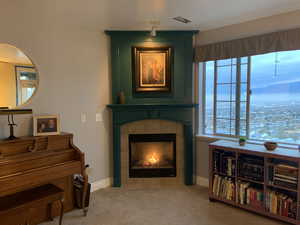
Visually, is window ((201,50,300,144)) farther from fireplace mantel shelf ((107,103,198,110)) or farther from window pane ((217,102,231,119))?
fireplace mantel shelf ((107,103,198,110))

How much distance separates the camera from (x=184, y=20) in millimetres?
2924

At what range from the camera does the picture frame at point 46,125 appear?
100 inches

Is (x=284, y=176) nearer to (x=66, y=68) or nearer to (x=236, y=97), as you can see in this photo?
(x=236, y=97)

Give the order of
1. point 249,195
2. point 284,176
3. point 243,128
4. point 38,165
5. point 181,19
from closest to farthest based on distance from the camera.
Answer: point 38,165 < point 284,176 < point 249,195 < point 181,19 < point 243,128

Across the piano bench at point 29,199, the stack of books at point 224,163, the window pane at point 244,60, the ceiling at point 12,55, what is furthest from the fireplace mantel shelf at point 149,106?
the piano bench at point 29,199

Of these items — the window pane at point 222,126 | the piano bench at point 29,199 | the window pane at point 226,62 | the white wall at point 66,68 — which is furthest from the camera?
the window pane at point 222,126

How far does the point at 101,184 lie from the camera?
348 centimetres

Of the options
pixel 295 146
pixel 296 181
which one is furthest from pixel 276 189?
pixel 295 146

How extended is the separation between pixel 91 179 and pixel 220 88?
250 centimetres

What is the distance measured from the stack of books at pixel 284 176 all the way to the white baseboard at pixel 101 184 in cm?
237

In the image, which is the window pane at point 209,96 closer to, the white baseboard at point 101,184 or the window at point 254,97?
the window at point 254,97

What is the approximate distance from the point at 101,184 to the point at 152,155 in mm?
967

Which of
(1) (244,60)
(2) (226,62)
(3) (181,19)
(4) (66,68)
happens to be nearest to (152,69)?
(3) (181,19)

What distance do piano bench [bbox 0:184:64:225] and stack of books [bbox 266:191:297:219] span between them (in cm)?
240
